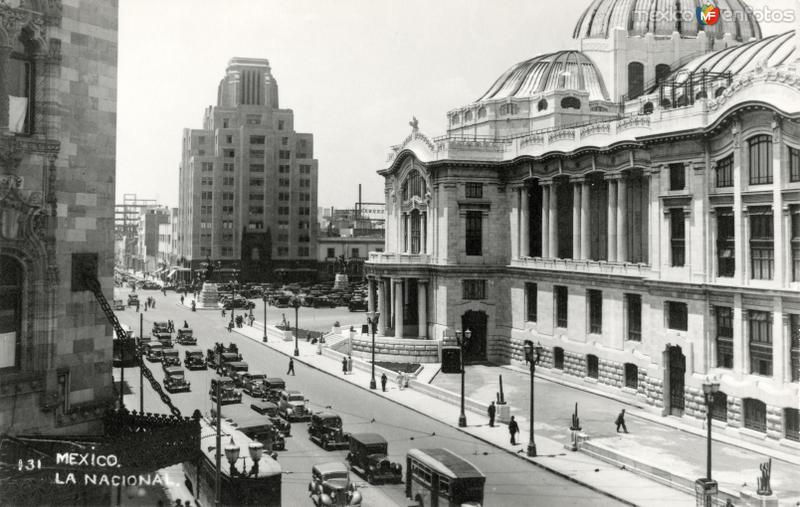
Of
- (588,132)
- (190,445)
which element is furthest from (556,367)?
(190,445)

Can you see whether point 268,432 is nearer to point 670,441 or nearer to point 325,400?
point 325,400

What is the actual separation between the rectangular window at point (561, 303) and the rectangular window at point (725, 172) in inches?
695

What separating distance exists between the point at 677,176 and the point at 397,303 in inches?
1110

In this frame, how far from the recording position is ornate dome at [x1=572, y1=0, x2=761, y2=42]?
236ft

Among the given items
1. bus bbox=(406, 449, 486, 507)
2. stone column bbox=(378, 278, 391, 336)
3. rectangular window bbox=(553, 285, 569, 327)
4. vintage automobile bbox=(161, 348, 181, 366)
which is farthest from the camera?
stone column bbox=(378, 278, 391, 336)

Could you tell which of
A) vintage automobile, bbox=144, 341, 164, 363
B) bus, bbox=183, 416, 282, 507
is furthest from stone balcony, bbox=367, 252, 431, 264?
bus, bbox=183, 416, 282, 507

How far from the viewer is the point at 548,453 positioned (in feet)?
118

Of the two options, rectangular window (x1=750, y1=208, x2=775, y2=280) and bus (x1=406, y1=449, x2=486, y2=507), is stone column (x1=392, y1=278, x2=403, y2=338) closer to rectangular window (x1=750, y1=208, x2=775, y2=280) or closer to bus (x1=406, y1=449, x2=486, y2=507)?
rectangular window (x1=750, y1=208, x2=775, y2=280)

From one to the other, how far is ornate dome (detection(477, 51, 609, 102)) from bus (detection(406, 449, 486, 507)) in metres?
48.6

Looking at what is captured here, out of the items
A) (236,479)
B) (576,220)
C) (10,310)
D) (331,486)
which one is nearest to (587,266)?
(576,220)

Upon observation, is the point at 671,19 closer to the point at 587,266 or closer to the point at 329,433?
the point at 587,266

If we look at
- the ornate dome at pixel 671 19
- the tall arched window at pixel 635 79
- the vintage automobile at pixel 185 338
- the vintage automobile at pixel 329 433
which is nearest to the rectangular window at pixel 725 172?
the vintage automobile at pixel 329 433

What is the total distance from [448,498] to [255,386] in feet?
86.6

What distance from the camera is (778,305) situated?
121 feet
